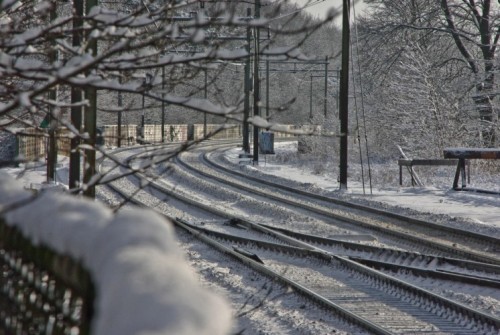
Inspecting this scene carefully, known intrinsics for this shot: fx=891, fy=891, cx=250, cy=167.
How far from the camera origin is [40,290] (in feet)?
9.53

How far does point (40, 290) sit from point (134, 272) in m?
1.09

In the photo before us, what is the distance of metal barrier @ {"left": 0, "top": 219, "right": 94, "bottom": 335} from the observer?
239 centimetres

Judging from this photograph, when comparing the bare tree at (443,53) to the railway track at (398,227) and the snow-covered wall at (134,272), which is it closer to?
the railway track at (398,227)

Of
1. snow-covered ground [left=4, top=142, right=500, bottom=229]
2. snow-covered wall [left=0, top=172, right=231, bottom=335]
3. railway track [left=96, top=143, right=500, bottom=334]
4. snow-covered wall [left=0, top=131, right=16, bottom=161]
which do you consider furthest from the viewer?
snow-covered wall [left=0, top=131, right=16, bottom=161]

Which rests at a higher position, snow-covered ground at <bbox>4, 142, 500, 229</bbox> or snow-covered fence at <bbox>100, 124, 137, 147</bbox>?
snow-covered fence at <bbox>100, 124, 137, 147</bbox>

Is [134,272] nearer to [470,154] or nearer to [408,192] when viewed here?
[470,154]

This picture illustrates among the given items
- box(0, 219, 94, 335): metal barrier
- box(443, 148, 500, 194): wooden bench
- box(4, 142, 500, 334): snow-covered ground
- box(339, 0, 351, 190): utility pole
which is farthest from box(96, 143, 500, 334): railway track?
box(339, 0, 351, 190): utility pole

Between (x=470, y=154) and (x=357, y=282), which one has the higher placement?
(x=470, y=154)

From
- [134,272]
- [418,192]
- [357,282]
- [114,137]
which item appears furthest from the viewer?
[418,192]

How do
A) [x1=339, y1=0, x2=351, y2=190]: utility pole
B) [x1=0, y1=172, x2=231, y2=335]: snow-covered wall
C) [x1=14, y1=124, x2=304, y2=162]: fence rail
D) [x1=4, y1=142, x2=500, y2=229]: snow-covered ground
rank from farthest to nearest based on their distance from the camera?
[x1=14, y1=124, x2=304, y2=162]: fence rail → [x1=339, y1=0, x2=351, y2=190]: utility pole → [x1=4, y1=142, x2=500, y2=229]: snow-covered ground → [x1=0, y1=172, x2=231, y2=335]: snow-covered wall

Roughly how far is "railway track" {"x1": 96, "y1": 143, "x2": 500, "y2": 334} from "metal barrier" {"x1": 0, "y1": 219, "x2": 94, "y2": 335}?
2585 mm

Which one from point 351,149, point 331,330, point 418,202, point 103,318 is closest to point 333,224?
point 418,202

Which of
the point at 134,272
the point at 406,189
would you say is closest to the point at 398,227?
the point at 406,189

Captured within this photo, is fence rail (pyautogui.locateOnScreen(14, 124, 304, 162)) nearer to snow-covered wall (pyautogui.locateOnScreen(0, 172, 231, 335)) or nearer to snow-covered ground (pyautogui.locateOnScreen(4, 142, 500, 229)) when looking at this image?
snow-covered ground (pyautogui.locateOnScreen(4, 142, 500, 229))
